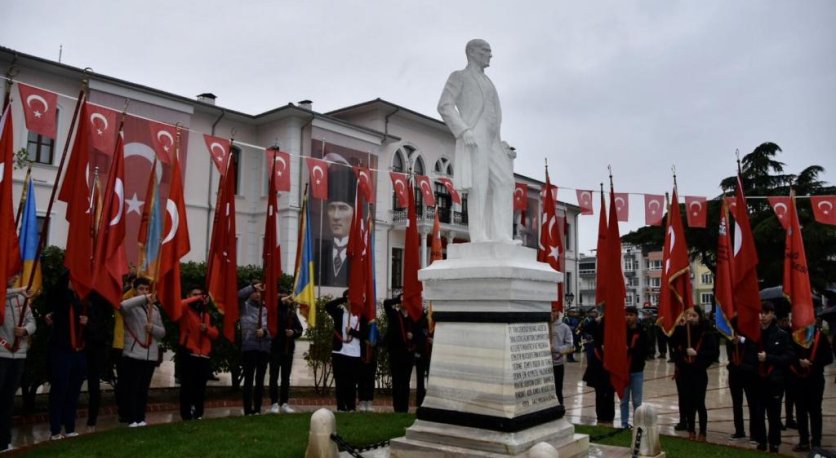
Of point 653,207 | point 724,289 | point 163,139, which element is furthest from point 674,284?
point 163,139

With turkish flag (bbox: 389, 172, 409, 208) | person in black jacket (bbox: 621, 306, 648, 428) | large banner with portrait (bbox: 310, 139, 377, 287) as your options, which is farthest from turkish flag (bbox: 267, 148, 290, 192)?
large banner with portrait (bbox: 310, 139, 377, 287)

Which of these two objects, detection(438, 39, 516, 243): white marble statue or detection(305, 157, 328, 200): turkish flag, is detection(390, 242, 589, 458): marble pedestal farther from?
detection(305, 157, 328, 200): turkish flag

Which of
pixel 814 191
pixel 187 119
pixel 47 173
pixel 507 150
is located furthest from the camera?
pixel 814 191

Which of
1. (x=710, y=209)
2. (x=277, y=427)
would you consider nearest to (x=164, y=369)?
(x=277, y=427)

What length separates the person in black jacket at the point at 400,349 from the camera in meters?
10.1

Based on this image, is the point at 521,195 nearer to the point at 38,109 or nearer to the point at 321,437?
the point at 38,109

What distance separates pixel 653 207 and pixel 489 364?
10126mm

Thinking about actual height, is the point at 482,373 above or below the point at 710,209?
below

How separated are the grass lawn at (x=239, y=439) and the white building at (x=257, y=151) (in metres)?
12.6

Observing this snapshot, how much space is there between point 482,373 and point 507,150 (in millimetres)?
2539

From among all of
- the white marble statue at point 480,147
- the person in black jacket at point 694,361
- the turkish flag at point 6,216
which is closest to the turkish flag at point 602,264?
the person in black jacket at point 694,361

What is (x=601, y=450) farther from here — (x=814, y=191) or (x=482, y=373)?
(x=814, y=191)

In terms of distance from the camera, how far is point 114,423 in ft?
28.8

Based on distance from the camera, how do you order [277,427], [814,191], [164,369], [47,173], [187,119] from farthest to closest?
[814,191] → [187,119] → [47,173] → [164,369] → [277,427]
